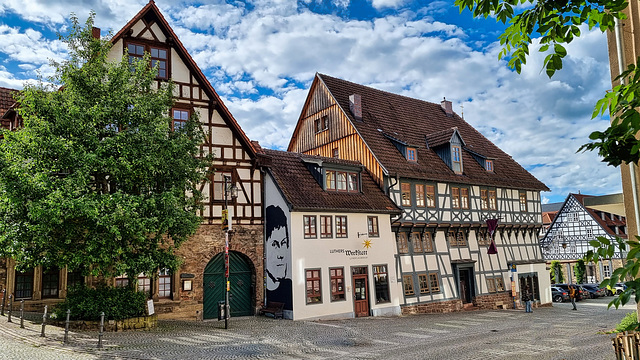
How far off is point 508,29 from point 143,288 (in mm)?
19743

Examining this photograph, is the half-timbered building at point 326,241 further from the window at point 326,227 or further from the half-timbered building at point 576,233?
the half-timbered building at point 576,233

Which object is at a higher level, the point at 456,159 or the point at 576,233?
the point at 456,159

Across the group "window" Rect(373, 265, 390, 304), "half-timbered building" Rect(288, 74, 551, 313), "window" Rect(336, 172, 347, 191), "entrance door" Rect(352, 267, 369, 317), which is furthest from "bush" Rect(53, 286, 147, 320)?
"half-timbered building" Rect(288, 74, 551, 313)

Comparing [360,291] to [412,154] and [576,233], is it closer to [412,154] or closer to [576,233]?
[412,154]

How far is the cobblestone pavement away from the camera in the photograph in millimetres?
14273

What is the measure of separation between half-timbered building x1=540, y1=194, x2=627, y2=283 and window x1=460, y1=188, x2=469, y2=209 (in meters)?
32.9

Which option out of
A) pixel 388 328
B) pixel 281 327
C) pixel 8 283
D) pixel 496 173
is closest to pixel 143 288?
pixel 8 283

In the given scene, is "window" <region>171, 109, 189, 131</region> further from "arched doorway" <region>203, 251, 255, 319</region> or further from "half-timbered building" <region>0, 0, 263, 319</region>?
"arched doorway" <region>203, 251, 255, 319</region>

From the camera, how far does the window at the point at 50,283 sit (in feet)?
66.2

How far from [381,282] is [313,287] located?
174 inches

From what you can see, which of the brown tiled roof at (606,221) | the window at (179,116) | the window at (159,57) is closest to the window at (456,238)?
the window at (179,116)

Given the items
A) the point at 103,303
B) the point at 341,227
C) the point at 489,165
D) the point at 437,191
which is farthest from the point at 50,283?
the point at 489,165

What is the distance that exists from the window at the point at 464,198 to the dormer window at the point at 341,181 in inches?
319

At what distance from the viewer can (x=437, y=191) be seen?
98.1 feet
